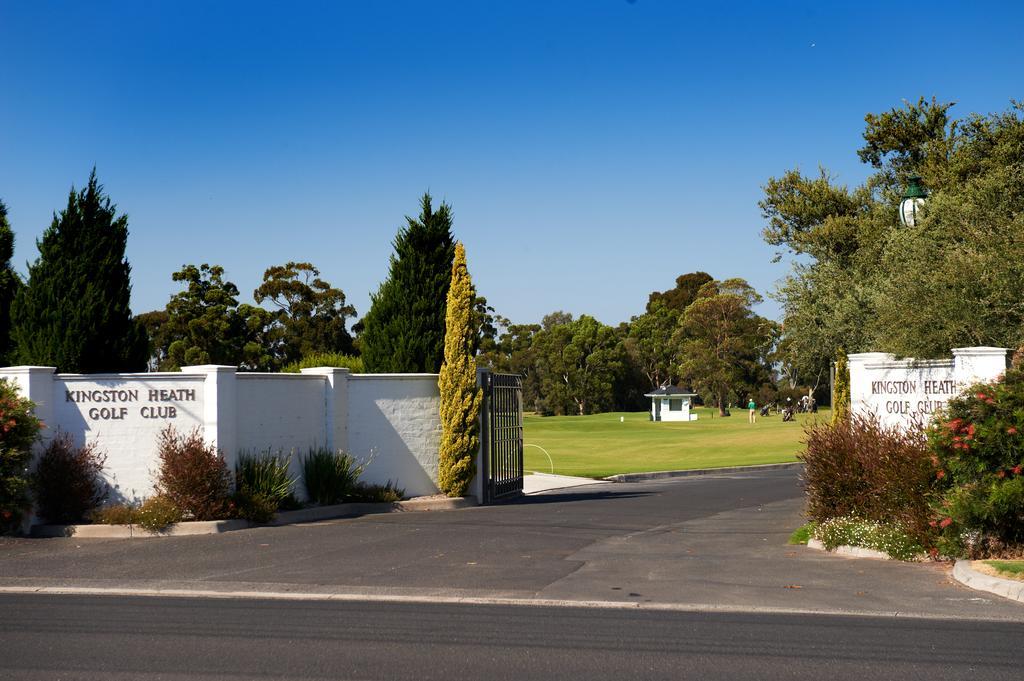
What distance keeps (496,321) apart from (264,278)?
5065cm

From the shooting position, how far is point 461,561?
529 inches

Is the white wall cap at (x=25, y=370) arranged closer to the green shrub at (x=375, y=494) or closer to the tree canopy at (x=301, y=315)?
the green shrub at (x=375, y=494)

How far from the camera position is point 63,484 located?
54.4 feet

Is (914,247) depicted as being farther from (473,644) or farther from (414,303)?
(473,644)

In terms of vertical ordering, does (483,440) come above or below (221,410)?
below

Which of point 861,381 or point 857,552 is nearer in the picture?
point 857,552

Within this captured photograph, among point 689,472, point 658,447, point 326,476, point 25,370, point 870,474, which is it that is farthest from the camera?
point 658,447

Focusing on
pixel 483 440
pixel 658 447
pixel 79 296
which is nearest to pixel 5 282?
pixel 79 296

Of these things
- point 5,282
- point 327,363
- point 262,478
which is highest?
point 5,282

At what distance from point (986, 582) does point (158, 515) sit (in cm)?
1127

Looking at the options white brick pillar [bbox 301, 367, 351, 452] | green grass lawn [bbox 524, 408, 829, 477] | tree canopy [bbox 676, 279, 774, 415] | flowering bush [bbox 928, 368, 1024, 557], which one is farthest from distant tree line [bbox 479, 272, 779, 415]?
flowering bush [bbox 928, 368, 1024, 557]

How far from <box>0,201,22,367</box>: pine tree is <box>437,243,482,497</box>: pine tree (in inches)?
321

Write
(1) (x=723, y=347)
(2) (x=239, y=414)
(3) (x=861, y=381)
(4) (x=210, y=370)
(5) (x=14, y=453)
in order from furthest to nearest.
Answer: (1) (x=723, y=347), (2) (x=239, y=414), (4) (x=210, y=370), (5) (x=14, y=453), (3) (x=861, y=381)

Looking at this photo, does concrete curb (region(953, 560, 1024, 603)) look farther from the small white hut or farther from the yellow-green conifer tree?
the small white hut
